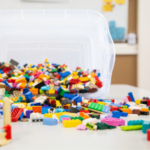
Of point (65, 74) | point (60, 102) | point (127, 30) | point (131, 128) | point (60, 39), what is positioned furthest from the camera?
point (127, 30)

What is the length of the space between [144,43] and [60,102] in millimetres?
1881

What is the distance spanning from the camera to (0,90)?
3.26 feet

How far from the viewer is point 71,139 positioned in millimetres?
524

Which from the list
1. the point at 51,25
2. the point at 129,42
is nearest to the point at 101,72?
the point at 51,25

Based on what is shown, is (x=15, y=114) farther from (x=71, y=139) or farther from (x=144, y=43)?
(x=144, y=43)

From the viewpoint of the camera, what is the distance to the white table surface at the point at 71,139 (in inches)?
18.6

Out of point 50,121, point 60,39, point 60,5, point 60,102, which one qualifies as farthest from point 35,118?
point 60,5

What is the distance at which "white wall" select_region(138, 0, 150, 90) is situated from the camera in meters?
2.54

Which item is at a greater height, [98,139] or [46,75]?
[46,75]

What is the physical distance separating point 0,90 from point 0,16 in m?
0.40

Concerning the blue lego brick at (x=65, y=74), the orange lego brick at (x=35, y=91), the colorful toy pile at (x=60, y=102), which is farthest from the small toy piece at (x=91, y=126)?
the blue lego brick at (x=65, y=74)

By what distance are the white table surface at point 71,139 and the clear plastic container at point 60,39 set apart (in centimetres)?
52

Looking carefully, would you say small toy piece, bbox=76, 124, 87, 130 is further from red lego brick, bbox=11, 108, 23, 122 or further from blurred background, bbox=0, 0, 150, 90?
blurred background, bbox=0, 0, 150, 90

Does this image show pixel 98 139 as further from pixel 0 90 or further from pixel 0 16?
pixel 0 16
